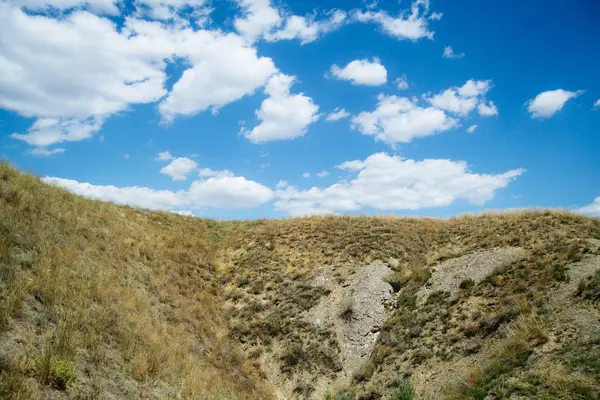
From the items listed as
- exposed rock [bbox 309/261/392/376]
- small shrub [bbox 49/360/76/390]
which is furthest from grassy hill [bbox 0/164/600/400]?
exposed rock [bbox 309/261/392/376]

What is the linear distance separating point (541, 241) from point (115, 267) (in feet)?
77.7

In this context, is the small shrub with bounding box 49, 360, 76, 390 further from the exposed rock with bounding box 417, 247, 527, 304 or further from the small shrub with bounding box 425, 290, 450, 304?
the exposed rock with bounding box 417, 247, 527, 304

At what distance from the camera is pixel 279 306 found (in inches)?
956

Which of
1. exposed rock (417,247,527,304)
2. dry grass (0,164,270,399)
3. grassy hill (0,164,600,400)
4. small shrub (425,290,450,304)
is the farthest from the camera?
exposed rock (417,247,527,304)

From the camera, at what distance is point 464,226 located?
29.7 meters

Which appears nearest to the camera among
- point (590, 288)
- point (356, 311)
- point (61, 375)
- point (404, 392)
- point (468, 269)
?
point (61, 375)

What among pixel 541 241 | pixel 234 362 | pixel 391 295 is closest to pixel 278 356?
pixel 234 362

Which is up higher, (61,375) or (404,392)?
(61,375)

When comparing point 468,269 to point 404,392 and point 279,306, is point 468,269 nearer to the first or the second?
point 404,392

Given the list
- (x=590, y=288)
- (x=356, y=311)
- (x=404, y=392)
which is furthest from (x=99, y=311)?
(x=590, y=288)

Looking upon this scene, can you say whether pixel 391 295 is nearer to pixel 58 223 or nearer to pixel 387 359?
pixel 387 359

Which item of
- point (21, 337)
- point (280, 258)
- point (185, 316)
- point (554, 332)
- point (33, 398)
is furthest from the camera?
point (280, 258)

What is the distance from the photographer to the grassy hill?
10727 mm

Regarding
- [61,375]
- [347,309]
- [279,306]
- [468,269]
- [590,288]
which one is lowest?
[279,306]
